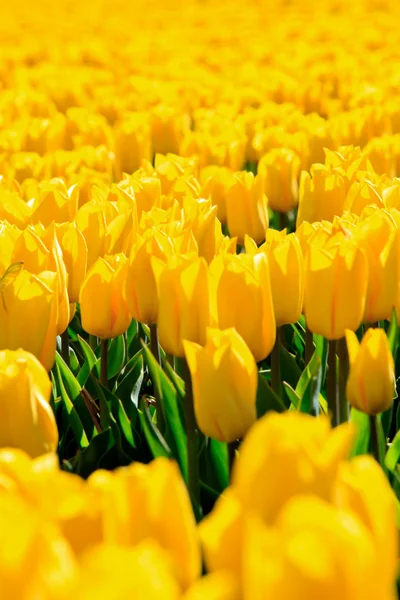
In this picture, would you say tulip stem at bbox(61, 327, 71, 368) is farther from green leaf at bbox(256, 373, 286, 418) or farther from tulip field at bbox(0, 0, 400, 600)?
green leaf at bbox(256, 373, 286, 418)

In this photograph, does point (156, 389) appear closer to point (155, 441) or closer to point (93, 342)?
point (155, 441)

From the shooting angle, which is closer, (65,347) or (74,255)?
(74,255)

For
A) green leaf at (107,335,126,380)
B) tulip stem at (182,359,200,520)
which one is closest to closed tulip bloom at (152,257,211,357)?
tulip stem at (182,359,200,520)

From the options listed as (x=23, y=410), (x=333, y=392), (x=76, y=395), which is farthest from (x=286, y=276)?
(x=23, y=410)

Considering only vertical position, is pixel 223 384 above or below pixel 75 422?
above

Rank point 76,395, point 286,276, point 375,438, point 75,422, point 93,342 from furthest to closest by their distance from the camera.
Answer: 1. point 93,342
2. point 76,395
3. point 75,422
4. point 286,276
5. point 375,438
